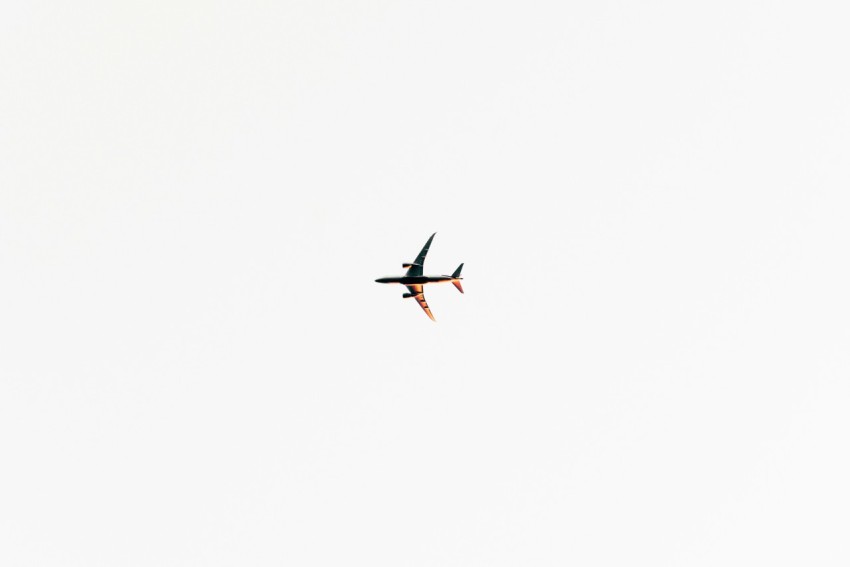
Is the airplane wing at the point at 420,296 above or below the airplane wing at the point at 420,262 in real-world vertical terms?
below

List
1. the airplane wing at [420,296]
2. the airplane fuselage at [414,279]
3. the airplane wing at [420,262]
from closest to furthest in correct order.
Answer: the airplane fuselage at [414,279] < the airplane wing at [420,262] < the airplane wing at [420,296]

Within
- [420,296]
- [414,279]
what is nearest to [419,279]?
[414,279]

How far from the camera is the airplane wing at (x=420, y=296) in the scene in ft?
487

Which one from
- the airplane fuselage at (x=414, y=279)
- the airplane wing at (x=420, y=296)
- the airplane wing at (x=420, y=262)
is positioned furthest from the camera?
the airplane wing at (x=420, y=296)

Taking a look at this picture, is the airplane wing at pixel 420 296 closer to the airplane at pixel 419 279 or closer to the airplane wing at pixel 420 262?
the airplane at pixel 419 279

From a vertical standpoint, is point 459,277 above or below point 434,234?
below

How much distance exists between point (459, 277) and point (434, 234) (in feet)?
30.6

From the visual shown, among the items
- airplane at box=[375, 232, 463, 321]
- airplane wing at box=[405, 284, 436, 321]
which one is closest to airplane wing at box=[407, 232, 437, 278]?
airplane at box=[375, 232, 463, 321]

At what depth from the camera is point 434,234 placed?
144500 mm

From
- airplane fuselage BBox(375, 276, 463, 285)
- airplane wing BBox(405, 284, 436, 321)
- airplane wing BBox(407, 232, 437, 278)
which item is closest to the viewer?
airplane fuselage BBox(375, 276, 463, 285)

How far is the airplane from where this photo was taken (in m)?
141

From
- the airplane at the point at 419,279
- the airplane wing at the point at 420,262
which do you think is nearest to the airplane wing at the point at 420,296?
the airplane at the point at 419,279

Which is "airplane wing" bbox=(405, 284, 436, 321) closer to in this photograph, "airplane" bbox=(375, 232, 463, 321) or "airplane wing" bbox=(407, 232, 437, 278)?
"airplane" bbox=(375, 232, 463, 321)

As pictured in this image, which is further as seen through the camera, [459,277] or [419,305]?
[419,305]
